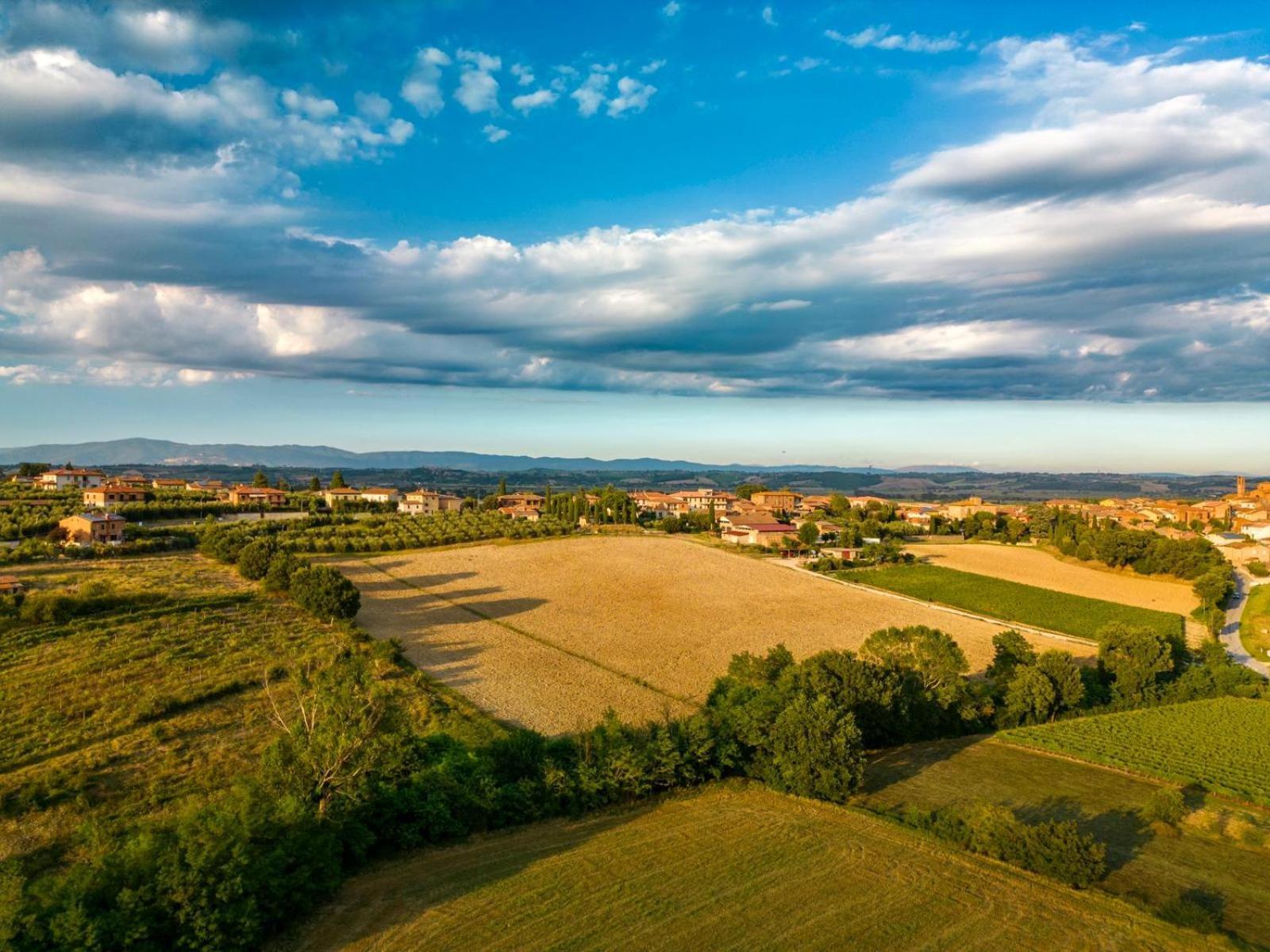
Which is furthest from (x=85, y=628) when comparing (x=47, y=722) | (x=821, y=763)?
(x=821, y=763)

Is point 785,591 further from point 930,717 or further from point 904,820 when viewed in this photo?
point 904,820

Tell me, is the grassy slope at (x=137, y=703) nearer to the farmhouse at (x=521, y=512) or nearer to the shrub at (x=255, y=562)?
the shrub at (x=255, y=562)

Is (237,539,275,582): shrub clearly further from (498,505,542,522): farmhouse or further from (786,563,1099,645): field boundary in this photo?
(498,505,542,522): farmhouse

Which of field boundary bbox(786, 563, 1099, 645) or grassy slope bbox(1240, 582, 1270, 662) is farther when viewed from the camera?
field boundary bbox(786, 563, 1099, 645)

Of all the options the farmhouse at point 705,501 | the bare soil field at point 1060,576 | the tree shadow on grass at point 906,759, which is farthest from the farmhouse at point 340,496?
the tree shadow on grass at point 906,759

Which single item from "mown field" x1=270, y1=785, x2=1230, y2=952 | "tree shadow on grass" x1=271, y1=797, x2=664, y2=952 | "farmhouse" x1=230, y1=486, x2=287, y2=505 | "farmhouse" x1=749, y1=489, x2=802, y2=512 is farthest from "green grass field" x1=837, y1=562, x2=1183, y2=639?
"farmhouse" x1=230, y1=486, x2=287, y2=505

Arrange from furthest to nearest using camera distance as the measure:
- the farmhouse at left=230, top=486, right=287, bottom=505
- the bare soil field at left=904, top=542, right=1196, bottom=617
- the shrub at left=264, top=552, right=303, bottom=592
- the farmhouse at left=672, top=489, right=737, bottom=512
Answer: the farmhouse at left=672, top=489, right=737, bottom=512
the farmhouse at left=230, top=486, right=287, bottom=505
the bare soil field at left=904, top=542, right=1196, bottom=617
the shrub at left=264, top=552, right=303, bottom=592
